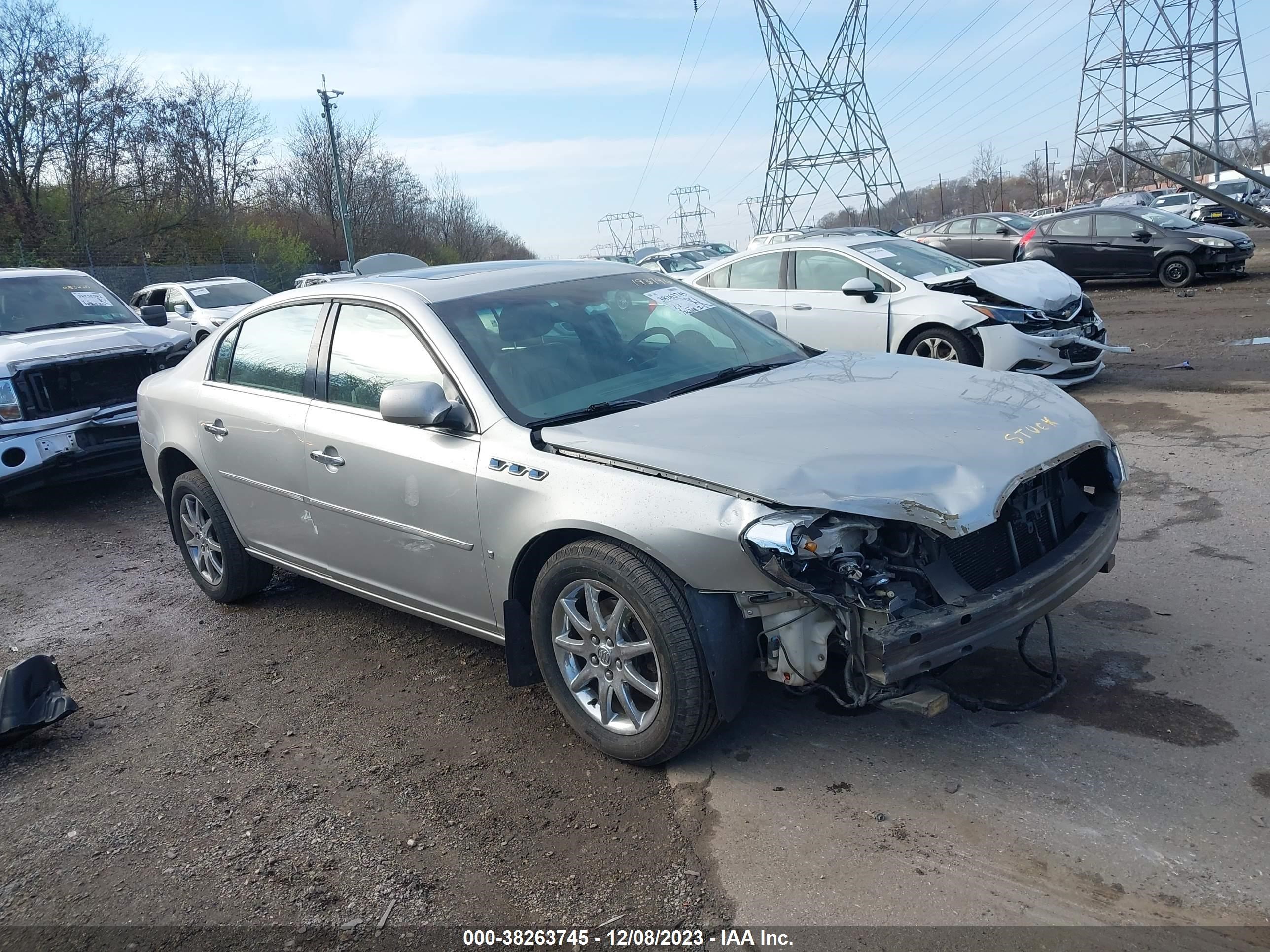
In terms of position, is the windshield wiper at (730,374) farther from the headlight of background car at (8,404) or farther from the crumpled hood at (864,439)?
the headlight of background car at (8,404)

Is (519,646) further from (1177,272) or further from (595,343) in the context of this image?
(1177,272)

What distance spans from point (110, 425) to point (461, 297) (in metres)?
5.03

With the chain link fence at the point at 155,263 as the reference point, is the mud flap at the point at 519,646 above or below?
below

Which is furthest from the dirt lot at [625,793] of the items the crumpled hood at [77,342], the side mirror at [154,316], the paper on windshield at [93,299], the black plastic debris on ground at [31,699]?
the paper on windshield at [93,299]

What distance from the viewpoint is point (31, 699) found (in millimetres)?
4086

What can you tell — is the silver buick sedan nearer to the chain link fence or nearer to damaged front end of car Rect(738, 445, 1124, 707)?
damaged front end of car Rect(738, 445, 1124, 707)

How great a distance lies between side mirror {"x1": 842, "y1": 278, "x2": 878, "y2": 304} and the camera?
8.75 meters

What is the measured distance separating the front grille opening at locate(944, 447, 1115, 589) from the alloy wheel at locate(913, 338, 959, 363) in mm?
4875

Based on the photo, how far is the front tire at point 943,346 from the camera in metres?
8.53

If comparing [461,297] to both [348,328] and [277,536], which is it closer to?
[348,328]

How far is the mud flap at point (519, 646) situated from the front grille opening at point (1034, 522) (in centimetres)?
151

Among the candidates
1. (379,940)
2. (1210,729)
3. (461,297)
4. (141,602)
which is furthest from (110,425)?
(1210,729)

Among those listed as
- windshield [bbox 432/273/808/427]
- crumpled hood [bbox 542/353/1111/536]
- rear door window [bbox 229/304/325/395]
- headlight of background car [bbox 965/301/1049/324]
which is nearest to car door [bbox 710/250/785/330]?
headlight of background car [bbox 965/301/1049/324]

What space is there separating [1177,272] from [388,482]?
1631 centimetres
